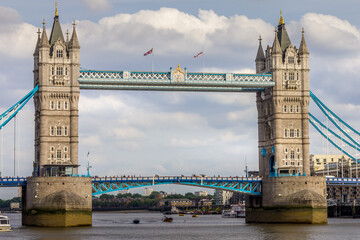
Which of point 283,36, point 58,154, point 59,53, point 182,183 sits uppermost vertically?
point 283,36

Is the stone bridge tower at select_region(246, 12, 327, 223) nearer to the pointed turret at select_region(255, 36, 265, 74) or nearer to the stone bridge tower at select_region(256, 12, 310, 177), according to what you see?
the stone bridge tower at select_region(256, 12, 310, 177)

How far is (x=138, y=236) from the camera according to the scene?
102688mm

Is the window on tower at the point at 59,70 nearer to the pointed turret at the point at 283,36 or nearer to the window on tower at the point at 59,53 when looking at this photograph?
the window on tower at the point at 59,53

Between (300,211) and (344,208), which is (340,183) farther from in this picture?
(344,208)

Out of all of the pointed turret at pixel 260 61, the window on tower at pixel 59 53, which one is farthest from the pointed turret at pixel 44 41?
the pointed turret at pixel 260 61

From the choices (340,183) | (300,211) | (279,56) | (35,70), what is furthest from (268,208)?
(35,70)

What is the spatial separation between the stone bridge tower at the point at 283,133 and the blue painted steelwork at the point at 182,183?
2.65 metres

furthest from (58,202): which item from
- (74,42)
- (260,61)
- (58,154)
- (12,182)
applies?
(260,61)

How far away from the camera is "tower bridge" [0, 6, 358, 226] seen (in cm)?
11925

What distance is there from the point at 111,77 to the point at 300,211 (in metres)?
35.5

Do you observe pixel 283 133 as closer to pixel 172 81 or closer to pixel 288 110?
pixel 288 110

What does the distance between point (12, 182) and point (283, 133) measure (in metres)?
43.5

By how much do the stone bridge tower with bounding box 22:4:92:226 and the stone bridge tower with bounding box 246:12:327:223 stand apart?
29.2m

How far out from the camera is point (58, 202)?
115812 millimetres
